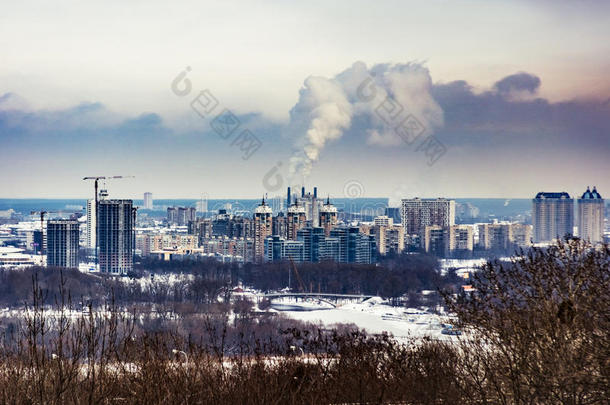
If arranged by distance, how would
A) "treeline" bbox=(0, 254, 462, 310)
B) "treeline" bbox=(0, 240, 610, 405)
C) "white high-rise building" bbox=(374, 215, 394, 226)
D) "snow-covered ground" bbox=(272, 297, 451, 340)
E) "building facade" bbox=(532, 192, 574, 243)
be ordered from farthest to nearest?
"white high-rise building" bbox=(374, 215, 394, 226)
"building facade" bbox=(532, 192, 574, 243)
"treeline" bbox=(0, 254, 462, 310)
"snow-covered ground" bbox=(272, 297, 451, 340)
"treeline" bbox=(0, 240, 610, 405)

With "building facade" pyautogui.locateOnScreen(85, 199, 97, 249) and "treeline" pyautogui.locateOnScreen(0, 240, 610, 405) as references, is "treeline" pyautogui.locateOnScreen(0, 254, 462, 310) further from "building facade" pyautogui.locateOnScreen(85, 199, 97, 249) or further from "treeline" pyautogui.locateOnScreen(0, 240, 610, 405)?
"treeline" pyautogui.locateOnScreen(0, 240, 610, 405)

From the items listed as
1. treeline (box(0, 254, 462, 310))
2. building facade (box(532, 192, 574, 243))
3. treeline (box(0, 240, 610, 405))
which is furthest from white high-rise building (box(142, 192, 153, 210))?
treeline (box(0, 240, 610, 405))

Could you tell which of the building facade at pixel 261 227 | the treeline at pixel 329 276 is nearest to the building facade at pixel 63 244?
the treeline at pixel 329 276

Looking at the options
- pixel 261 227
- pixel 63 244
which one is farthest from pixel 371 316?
pixel 63 244

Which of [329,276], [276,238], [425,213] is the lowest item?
[329,276]

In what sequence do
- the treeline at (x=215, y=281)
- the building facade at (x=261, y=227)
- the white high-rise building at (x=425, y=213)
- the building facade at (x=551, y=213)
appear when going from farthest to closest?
the white high-rise building at (x=425, y=213) → the building facade at (x=551, y=213) → the building facade at (x=261, y=227) → the treeline at (x=215, y=281)

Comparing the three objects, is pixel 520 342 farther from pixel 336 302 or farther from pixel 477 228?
pixel 477 228

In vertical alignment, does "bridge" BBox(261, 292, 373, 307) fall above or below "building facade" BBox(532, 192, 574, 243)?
below

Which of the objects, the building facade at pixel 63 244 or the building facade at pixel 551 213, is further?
the building facade at pixel 551 213

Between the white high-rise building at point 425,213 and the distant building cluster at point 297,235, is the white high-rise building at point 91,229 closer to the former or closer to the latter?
the distant building cluster at point 297,235

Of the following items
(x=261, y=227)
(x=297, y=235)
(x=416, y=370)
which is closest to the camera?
(x=416, y=370)

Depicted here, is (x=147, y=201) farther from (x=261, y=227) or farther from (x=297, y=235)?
(x=297, y=235)

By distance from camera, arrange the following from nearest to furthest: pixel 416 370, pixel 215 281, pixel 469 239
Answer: pixel 416 370 → pixel 215 281 → pixel 469 239
